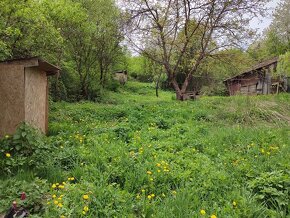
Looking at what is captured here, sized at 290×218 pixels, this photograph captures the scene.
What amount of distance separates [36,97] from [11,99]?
1.94ft

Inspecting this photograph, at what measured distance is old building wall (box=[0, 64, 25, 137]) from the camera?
5246 millimetres

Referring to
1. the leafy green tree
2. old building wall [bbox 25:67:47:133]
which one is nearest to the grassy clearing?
old building wall [bbox 25:67:47:133]

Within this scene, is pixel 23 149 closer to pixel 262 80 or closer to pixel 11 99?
pixel 11 99

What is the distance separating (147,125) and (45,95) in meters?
2.85

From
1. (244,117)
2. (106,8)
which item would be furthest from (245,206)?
(106,8)

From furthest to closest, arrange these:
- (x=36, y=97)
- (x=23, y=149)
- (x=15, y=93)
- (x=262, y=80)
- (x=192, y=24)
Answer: (x=262, y=80) < (x=192, y=24) < (x=36, y=97) < (x=15, y=93) < (x=23, y=149)

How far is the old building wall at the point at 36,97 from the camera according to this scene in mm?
5383

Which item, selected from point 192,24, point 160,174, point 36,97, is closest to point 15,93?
point 36,97

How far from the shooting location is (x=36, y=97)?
19.0ft

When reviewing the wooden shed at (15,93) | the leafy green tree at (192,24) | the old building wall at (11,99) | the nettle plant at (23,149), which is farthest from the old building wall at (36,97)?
the leafy green tree at (192,24)

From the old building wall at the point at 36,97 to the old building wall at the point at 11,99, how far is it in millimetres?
112

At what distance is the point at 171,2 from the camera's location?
15031mm

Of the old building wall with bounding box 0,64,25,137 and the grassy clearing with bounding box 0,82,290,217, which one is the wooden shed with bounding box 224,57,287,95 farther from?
the old building wall with bounding box 0,64,25,137

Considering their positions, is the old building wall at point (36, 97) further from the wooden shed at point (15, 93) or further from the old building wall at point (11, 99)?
the old building wall at point (11, 99)
